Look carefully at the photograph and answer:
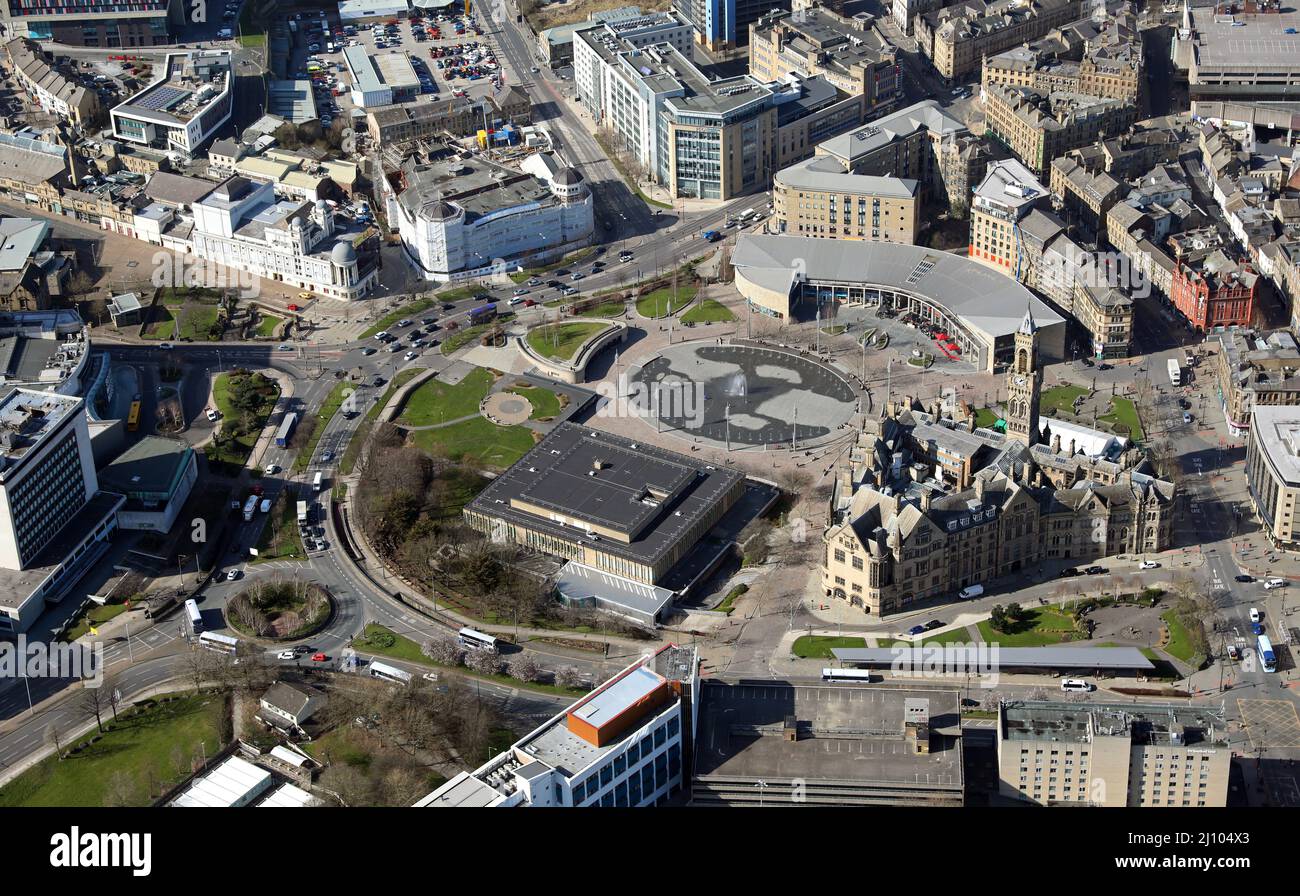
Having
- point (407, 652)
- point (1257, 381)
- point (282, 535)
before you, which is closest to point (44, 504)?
point (282, 535)

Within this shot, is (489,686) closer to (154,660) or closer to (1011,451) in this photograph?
(154,660)

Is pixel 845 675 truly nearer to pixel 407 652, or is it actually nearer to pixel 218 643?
pixel 407 652

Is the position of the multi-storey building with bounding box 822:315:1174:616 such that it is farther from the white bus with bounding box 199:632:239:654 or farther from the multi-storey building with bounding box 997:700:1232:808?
the white bus with bounding box 199:632:239:654

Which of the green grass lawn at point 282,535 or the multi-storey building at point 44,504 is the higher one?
the multi-storey building at point 44,504

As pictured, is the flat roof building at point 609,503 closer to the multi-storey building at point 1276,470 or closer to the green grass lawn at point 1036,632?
the green grass lawn at point 1036,632

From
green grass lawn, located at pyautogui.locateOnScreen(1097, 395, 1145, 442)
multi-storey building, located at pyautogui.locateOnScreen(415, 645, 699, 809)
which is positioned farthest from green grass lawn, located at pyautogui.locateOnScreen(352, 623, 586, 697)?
green grass lawn, located at pyautogui.locateOnScreen(1097, 395, 1145, 442)

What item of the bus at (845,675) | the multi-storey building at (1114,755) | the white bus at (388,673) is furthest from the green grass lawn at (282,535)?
the multi-storey building at (1114,755)

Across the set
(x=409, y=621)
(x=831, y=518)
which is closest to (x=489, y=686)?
(x=409, y=621)
